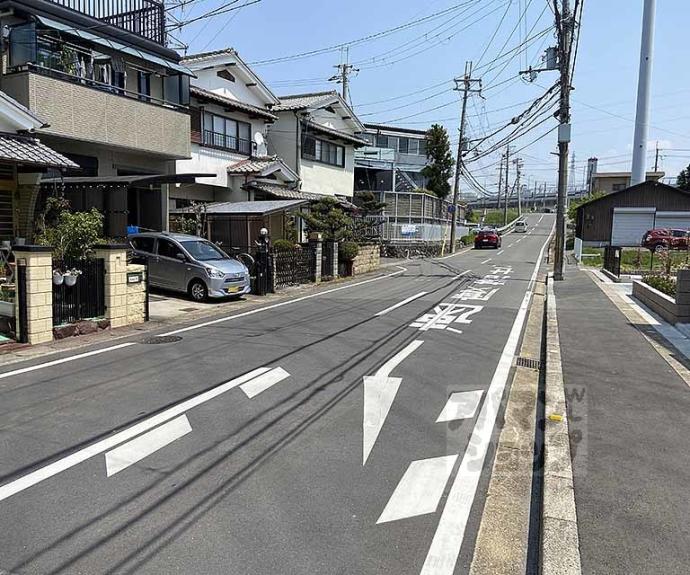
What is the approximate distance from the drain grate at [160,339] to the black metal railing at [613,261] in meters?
17.7

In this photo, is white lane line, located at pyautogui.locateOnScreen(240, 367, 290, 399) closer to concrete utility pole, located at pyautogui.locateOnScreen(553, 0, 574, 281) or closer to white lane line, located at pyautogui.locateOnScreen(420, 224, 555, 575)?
white lane line, located at pyautogui.locateOnScreen(420, 224, 555, 575)

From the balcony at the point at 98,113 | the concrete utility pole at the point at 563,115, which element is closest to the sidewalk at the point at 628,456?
the balcony at the point at 98,113

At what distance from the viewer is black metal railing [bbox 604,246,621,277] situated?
2195 centimetres

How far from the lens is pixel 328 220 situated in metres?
22.5

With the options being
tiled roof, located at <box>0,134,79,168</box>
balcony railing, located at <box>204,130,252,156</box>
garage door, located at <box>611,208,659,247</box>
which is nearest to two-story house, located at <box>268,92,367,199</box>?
balcony railing, located at <box>204,130,252,156</box>

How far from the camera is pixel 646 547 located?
3465 millimetres

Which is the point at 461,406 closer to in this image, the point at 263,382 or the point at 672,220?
the point at 263,382

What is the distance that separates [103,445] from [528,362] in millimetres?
6385

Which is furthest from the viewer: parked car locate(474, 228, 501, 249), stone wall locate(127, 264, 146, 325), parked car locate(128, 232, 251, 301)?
parked car locate(474, 228, 501, 249)

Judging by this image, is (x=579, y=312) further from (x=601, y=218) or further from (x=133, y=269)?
(x=601, y=218)

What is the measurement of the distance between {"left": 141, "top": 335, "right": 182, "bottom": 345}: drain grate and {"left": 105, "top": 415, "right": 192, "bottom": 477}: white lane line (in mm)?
4285

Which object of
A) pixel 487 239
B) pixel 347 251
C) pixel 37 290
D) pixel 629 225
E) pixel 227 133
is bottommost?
pixel 37 290

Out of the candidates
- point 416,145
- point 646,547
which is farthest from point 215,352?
point 416,145

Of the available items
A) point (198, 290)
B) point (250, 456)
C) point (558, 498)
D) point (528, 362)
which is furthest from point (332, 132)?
point (558, 498)
